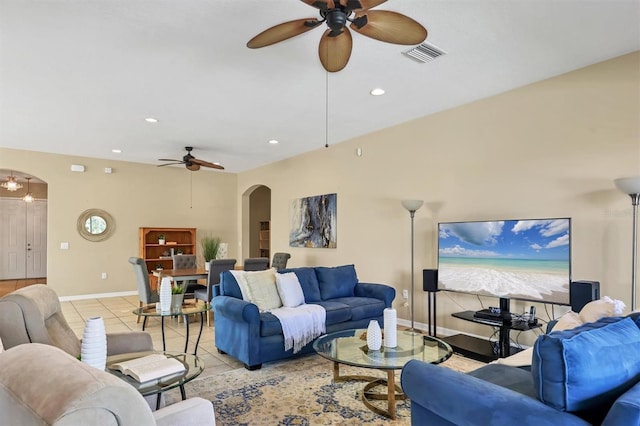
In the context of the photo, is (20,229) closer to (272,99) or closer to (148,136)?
(148,136)

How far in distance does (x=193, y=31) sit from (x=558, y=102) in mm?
3527

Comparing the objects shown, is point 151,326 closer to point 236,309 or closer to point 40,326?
point 236,309

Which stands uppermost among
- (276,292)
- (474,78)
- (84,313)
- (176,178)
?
(474,78)

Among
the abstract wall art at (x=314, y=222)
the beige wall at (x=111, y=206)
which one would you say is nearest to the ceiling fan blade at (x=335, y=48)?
the abstract wall art at (x=314, y=222)

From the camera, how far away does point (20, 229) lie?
34.3ft

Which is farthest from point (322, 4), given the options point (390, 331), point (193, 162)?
point (193, 162)

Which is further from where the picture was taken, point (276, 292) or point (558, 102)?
point (276, 292)

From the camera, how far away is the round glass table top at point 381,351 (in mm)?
2564

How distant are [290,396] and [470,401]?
1.74 m

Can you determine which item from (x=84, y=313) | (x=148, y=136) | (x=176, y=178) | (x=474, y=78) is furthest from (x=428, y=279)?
(x=176, y=178)

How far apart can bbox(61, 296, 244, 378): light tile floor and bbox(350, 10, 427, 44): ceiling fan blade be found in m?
3.13

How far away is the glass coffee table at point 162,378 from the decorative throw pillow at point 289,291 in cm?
170

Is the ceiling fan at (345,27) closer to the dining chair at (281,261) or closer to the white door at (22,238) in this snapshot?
the dining chair at (281,261)

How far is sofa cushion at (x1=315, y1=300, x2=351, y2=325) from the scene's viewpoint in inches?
158
